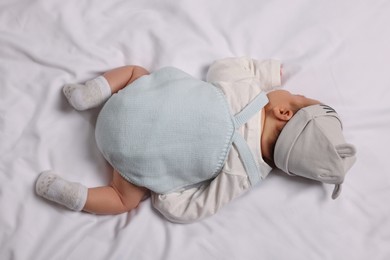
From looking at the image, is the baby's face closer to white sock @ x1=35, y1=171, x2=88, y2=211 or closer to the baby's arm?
the baby's arm

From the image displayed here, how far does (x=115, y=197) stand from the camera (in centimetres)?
116

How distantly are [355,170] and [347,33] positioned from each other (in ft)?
1.24

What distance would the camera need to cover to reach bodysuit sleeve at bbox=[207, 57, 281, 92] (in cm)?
124

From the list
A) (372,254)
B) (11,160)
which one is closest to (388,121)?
(372,254)

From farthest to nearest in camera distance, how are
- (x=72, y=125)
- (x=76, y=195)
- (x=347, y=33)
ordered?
(x=347, y=33) < (x=72, y=125) < (x=76, y=195)

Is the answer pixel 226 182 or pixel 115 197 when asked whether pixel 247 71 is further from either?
pixel 115 197

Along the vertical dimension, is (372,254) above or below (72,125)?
below

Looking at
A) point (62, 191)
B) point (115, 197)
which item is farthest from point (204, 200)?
point (62, 191)

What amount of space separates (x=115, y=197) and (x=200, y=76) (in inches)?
15.5

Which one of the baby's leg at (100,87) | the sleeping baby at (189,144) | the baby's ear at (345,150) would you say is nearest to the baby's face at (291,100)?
the sleeping baby at (189,144)

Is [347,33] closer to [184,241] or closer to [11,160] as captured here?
[184,241]

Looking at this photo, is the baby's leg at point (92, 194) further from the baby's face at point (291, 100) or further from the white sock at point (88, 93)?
the baby's face at point (291, 100)

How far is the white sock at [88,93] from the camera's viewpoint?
115 cm

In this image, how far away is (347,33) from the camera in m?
1.34
